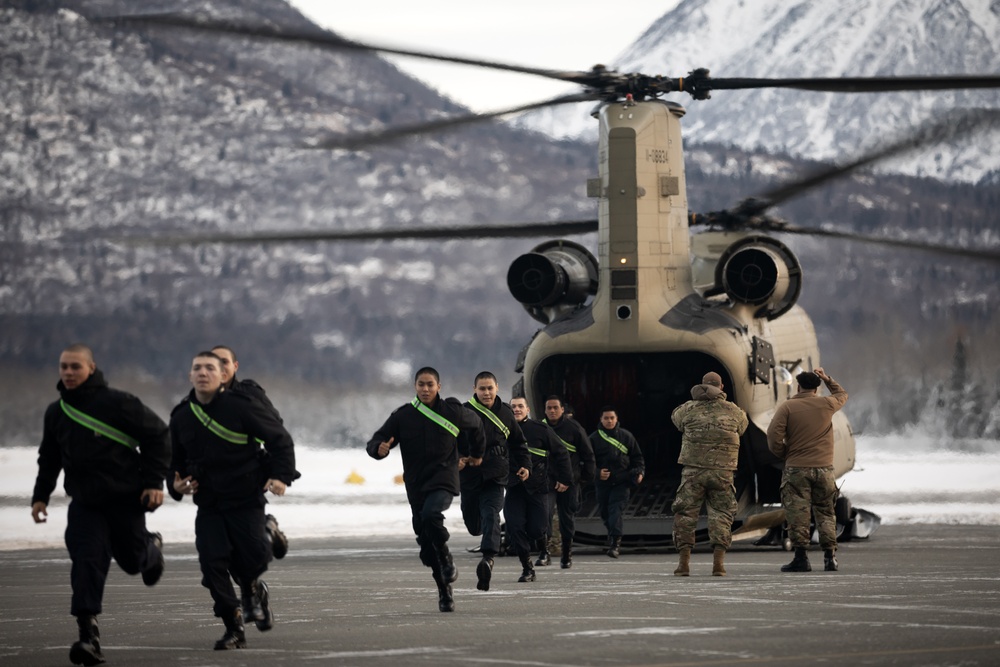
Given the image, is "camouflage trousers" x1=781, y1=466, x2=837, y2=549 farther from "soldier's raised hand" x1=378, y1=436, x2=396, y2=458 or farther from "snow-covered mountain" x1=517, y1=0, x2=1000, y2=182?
"snow-covered mountain" x1=517, y1=0, x2=1000, y2=182

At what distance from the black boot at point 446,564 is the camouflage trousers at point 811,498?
4.99 meters

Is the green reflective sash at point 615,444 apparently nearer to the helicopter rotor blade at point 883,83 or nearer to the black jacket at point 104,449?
the helicopter rotor blade at point 883,83

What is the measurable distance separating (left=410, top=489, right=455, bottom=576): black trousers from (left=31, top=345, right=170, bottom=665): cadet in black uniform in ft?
9.89

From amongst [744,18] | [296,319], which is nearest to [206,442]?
[296,319]

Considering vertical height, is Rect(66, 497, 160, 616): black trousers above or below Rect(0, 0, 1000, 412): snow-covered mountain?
below

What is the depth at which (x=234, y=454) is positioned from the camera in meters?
11.3

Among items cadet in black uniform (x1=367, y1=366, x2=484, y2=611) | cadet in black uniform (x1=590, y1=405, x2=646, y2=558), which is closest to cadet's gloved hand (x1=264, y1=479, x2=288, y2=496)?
cadet in black uniform (x1=367, y1=366, x2=484, y2=611)

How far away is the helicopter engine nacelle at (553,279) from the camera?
2234 cm

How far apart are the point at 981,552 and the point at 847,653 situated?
1128 centimetres

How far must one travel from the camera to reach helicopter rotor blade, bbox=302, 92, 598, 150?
18397 mm

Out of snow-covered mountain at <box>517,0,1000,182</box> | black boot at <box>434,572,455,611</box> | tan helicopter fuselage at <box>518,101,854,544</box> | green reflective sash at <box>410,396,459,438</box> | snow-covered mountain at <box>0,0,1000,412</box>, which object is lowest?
black boot at <box>434,572,455,611</box>

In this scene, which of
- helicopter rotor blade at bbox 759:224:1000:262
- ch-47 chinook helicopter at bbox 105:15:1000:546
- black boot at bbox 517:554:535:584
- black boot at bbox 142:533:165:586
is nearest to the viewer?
black boot at bbox 142:533:165:586

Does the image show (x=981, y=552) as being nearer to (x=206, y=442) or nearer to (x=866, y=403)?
(x=206, y=442)

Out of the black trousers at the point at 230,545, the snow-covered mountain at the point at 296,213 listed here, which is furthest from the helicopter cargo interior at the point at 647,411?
the snow-covered mountain at the point at 296,213
